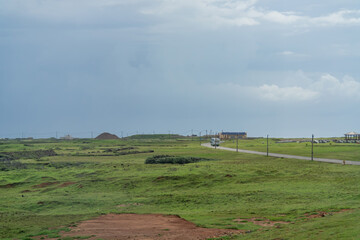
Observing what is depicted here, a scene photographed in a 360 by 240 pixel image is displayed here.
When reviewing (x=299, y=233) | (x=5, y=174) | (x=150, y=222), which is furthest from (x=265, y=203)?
(x=5, y=174)

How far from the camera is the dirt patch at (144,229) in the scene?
23.5 metres

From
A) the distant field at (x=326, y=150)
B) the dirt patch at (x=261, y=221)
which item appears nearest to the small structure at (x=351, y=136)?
the distant field at (x=326, y=150)

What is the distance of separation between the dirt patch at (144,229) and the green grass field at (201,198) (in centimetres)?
118

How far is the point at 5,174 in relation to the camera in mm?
57844

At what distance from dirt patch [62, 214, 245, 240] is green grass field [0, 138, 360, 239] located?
1184mm

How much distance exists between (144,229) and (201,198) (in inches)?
484

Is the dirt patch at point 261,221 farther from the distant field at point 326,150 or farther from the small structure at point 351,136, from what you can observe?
the small structure at point 351,136

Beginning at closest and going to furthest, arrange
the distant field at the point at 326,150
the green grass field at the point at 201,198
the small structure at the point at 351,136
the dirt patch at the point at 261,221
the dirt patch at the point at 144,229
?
the dirt patch at the point at 144,229 → the green grass field at the point at 201,198 → the dirt patch at the point at 261,221 → the distant field at the point at 326,150 → the small structure at the point at 351,136

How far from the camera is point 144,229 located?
2556 cm

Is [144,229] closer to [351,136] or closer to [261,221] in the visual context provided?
[261,221]

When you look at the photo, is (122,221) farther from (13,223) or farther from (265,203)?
(265,203)

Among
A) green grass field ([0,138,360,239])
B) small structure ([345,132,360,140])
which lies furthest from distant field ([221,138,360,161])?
small structure ([345,132,360,140])

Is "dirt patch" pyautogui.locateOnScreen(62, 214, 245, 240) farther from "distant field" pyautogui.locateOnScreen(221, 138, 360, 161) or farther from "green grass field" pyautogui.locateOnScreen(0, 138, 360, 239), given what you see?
"distant field" pyautogui.locateOnScreen(221, 138, 360, 161)

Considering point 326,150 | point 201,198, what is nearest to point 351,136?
point 326,150
